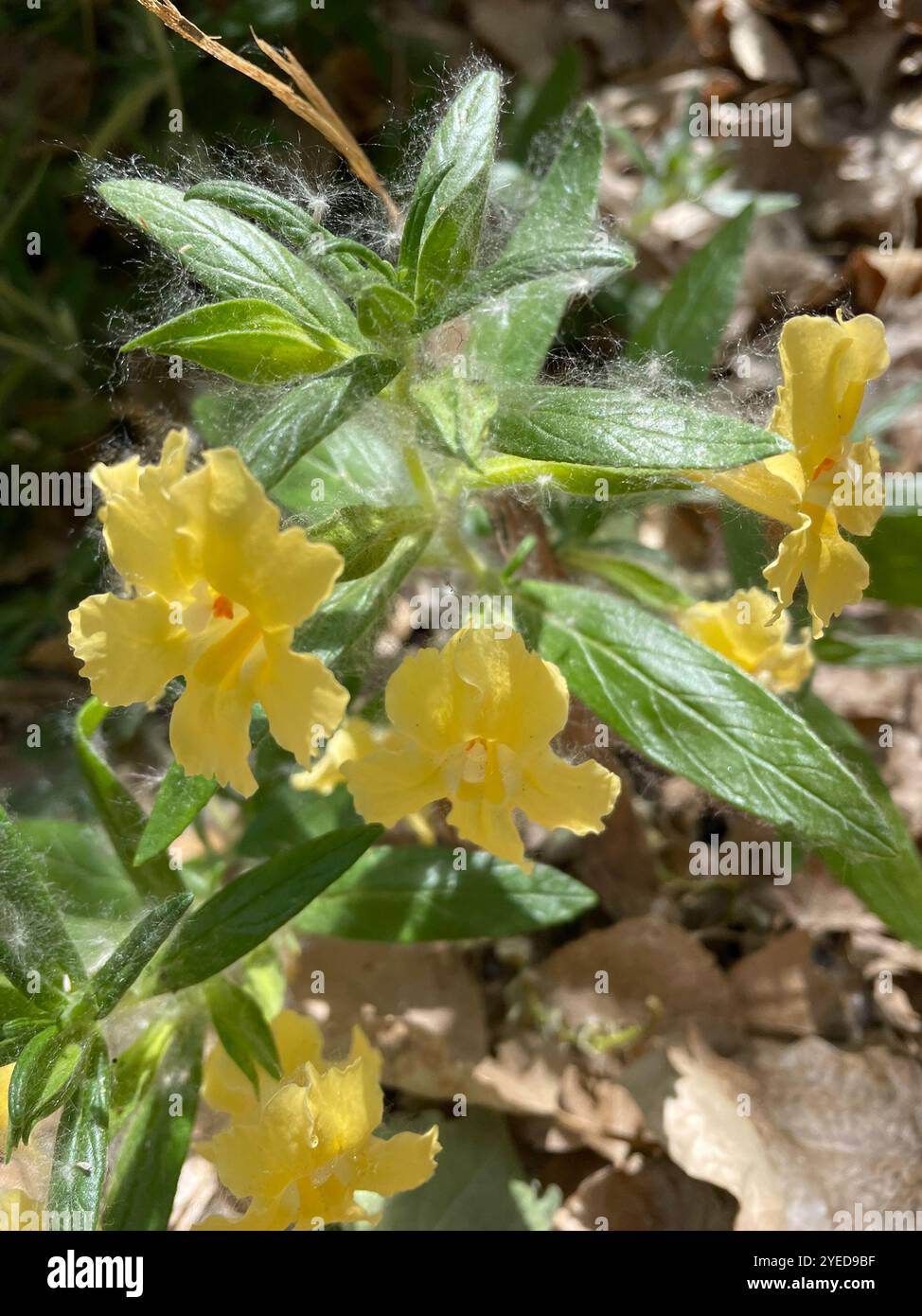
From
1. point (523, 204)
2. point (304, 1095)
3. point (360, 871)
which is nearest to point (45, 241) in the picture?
point (523, 204)

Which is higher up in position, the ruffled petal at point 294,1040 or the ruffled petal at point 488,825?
the ruffled petal at point 488,825

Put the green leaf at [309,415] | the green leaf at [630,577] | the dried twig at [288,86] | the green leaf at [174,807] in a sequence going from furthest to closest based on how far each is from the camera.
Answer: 1. the green leaf at [630,577]
2. the dried twig at [288,86]
3. the green leaf at [174,807]
4. the green leaf at [309,415]

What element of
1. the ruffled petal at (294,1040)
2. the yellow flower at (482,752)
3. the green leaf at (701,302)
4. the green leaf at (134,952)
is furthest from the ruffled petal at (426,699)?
the green leaf at (701,302)

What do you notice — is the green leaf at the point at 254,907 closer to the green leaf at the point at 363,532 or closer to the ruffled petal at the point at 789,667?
the green leaf at the point at 363,532

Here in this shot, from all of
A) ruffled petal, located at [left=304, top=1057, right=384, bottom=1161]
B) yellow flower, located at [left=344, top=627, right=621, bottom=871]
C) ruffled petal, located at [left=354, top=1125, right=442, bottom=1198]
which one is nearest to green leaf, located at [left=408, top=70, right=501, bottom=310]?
yellow flower, located at [left=344, top=627, right=621, bottom=871]

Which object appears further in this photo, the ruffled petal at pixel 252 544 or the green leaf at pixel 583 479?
the green leaf at pixel 583 479

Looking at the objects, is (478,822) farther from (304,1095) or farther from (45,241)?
(45,241)

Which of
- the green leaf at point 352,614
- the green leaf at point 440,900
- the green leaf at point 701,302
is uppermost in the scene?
the green leaf at point 701,302
